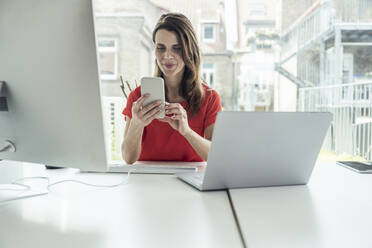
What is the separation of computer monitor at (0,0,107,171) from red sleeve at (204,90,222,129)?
90 centimetres

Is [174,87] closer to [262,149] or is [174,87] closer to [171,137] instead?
[171,137]

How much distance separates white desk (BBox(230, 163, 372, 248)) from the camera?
1.48 feet

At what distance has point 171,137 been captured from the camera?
1400 millimetres

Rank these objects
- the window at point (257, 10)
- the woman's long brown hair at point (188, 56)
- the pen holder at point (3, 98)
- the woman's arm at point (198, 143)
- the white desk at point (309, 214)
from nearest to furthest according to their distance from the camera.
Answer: the white desk at point (309, 214) → the pen holder at point (3, 98) → the woman's arm at point (198, 143) → the woman's long brown hair at point (188, 56) → the window at point (257, 10)

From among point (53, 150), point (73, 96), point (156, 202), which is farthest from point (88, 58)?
point (156, 202)

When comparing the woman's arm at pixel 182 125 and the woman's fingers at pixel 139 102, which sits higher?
the woman's fingers at pixel 139 102

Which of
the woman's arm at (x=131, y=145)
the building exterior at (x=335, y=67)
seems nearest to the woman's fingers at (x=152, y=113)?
the woman's arm at (x=131, y=145)

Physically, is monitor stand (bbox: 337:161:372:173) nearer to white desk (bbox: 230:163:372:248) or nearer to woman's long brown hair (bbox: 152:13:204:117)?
white desk (bbox: 230:163:372:248)

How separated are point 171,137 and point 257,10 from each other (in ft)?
10.3

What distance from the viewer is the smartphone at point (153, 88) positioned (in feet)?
3.00

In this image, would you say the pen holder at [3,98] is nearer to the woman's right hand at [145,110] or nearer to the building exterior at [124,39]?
the woman's right hand at [145,110]

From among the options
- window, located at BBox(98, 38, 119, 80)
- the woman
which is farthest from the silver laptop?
window, located at BBox(98, 38, 119, 80)

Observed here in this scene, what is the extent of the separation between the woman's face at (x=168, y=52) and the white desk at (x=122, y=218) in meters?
0.74

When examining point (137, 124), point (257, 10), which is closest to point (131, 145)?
point (137, 124)
